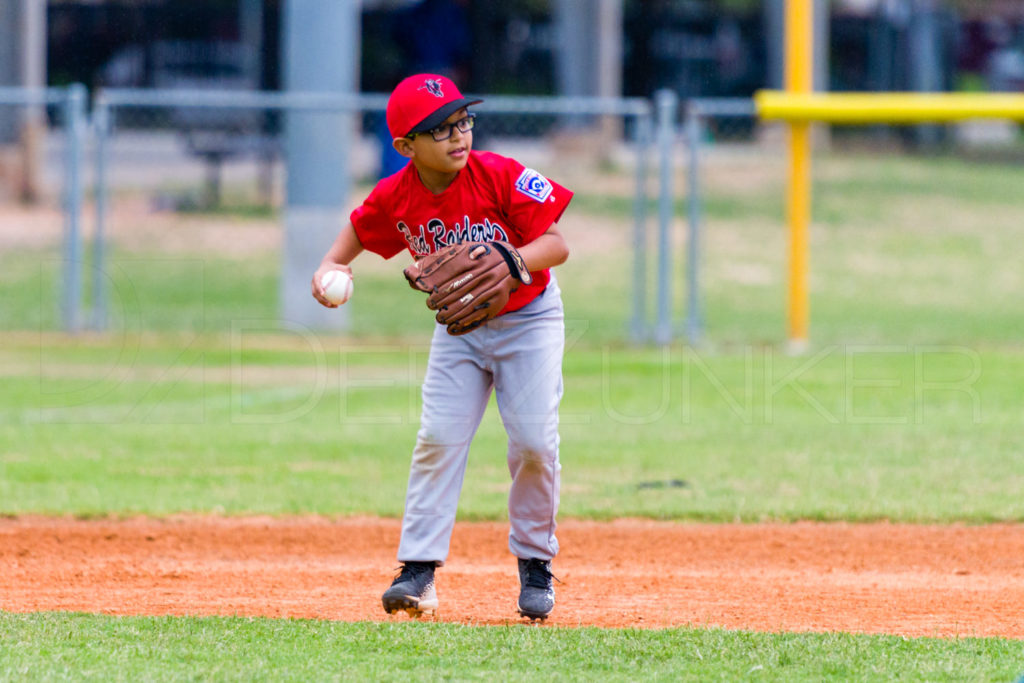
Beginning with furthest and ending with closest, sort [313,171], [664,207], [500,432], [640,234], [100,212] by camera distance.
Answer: [313,171], [100,212], [640,234], [664,207], [500,432]

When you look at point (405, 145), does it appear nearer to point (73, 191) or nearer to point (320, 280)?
point (320, 280)

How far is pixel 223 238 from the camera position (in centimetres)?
1723

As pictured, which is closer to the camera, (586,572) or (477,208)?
(477,208)

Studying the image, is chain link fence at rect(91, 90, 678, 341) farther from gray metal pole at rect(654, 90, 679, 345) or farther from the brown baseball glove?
the brown baseball glove

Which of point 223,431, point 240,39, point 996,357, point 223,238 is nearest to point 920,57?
point 240,39

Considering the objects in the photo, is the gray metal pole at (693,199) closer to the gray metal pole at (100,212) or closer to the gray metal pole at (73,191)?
the gray metal pole at (100,212)

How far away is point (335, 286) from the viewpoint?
14.8 ft

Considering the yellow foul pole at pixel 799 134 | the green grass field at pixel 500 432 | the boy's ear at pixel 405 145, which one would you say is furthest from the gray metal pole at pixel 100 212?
the boy's ear at pixel 405 145

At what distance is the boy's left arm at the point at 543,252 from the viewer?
4434mm

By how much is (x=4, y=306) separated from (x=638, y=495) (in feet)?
29.0

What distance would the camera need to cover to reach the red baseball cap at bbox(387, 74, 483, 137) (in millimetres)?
4348

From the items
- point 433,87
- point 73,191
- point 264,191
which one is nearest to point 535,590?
point 433,87

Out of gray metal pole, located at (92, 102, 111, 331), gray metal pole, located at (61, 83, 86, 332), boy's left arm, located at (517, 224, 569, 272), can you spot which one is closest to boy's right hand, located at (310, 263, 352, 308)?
boy's left arm, located at (517, 224, 569, 272)

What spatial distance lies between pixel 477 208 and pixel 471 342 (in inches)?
17.1
